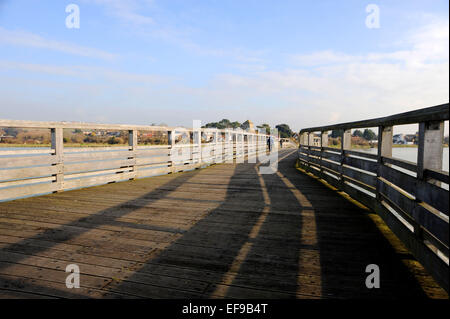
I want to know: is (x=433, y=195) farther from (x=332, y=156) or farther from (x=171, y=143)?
(x=171, y=143)

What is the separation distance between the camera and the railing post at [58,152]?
5340 mm

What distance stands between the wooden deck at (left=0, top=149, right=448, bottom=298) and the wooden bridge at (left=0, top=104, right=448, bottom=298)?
0.04 feet

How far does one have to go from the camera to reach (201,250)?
8.89ft

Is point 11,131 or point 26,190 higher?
point 11,131

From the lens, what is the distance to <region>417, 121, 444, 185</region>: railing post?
82.0 inches

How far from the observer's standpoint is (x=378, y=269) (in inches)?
89.6

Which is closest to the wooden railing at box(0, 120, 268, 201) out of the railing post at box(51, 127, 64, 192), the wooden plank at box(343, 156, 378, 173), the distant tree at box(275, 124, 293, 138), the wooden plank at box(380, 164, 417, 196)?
the railing post at box(51, 127, 64, 192)

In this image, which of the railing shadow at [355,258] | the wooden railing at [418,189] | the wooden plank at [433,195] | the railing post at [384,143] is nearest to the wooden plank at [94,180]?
the railing shadow at [355,258]

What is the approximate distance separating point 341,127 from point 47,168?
5493mm

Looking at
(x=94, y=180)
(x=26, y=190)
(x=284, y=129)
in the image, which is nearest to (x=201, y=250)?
(x=26, y=190)

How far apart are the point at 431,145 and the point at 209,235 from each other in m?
2.20

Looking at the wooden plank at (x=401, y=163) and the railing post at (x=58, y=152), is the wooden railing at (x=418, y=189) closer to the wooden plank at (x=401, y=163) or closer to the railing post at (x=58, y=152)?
the wooden plank at (x=401, y=163)

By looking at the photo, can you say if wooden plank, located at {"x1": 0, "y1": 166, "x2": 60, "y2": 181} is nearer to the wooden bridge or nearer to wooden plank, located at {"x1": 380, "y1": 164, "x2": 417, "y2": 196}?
the wooden bridge
